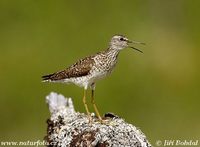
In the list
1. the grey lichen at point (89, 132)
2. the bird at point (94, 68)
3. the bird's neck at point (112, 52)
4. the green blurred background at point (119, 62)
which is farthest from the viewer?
the green blurred background at point (119, 62)

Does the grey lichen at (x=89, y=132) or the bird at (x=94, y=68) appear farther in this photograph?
the bird at (x=94, y=68)

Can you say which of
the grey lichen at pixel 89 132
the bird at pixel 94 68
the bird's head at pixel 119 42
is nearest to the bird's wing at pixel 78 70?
the bird at pixel 94 68

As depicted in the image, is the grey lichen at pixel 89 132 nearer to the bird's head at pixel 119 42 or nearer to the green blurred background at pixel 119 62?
the bird's head at pixel 119 42

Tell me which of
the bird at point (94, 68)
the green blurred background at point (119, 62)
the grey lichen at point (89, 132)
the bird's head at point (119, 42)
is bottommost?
the grey lichen at point (89, 132)

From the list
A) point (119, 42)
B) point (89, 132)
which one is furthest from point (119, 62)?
point (89, 132)

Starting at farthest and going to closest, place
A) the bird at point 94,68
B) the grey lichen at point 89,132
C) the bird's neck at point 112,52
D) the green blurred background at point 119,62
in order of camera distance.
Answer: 1. the green blurred background at point 119,62
2. the bird's neck at point 112,52
3. the bird at point 94,68
4. the grey lichen at point 89,132

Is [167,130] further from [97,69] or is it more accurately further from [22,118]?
[97,69]

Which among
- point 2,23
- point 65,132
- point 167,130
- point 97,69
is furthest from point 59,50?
point 65,132
